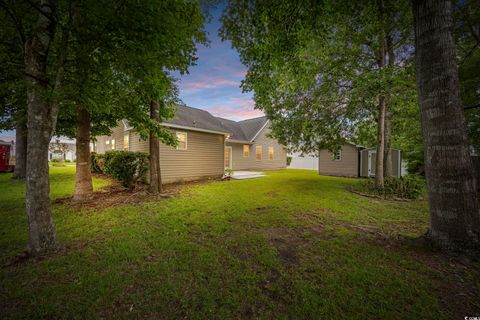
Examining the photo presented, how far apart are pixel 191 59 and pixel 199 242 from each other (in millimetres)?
4660

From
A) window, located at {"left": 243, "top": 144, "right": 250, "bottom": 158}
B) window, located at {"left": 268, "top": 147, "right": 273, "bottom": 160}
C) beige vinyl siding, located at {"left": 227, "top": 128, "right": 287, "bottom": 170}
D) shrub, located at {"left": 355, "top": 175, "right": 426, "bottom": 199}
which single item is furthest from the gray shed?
window, located at {"left": 243, "top": 144, "right": 250, "bottom": 158}

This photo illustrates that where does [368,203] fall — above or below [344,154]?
below

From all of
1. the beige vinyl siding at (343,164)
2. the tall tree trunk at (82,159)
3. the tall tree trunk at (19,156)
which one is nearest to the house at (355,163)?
the beige vinyl siding at (343,164)

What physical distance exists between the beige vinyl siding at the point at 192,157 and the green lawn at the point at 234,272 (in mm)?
5664

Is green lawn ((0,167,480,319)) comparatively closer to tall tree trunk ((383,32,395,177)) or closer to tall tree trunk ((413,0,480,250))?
tall tree trunk ((413,0,480,250))

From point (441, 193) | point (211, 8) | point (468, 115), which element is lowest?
point (441, 193)

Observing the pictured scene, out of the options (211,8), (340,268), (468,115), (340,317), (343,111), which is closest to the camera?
(340,317)

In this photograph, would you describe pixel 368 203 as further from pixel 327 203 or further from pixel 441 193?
pixel 441 193

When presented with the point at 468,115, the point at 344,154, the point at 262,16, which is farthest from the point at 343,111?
the point at 344,154

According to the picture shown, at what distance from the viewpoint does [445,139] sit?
2.76m

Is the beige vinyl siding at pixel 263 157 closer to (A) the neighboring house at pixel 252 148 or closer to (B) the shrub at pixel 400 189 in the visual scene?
(A) the neighboring house at pixel 252 148

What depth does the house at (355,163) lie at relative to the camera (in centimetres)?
1458

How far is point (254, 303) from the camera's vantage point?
214 cm

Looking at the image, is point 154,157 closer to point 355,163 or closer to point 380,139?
point 380,139
